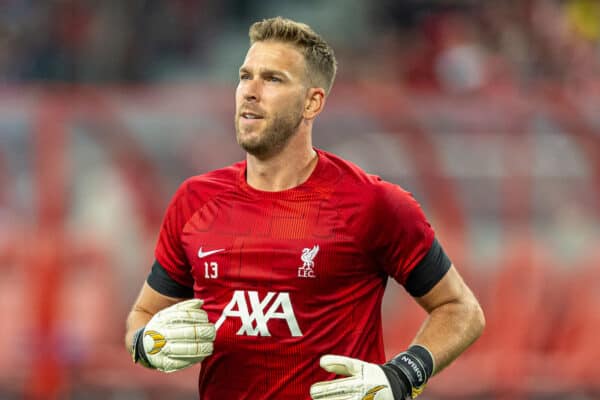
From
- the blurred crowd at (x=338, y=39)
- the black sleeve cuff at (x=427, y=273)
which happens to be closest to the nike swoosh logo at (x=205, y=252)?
the black sleeve cuff at (x=427, y=273)

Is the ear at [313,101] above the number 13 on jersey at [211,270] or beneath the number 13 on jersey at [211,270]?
above

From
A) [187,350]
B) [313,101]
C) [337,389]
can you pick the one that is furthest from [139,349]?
[313,101]

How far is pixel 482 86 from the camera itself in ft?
36.2

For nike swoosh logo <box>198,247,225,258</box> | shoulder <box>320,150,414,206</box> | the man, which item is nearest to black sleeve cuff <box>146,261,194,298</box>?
the man

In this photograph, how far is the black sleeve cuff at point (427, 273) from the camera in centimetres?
496

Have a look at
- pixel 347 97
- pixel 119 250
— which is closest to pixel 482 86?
pixel 347 97

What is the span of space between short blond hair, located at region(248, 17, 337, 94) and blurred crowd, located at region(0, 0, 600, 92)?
5.93 m

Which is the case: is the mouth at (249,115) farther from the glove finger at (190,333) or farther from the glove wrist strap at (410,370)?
the glove wrist strap at (410,370)

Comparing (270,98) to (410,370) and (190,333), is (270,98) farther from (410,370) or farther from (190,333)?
(410,370)

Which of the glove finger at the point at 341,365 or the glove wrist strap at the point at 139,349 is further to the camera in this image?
the glove wrist strap at the point at 139,349

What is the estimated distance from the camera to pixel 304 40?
5.07m

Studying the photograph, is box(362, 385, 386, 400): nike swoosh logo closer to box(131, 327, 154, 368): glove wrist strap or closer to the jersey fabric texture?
the jersey fabric texture

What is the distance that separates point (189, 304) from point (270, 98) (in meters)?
0.82

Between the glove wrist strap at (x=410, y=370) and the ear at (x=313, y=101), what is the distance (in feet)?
3.18
